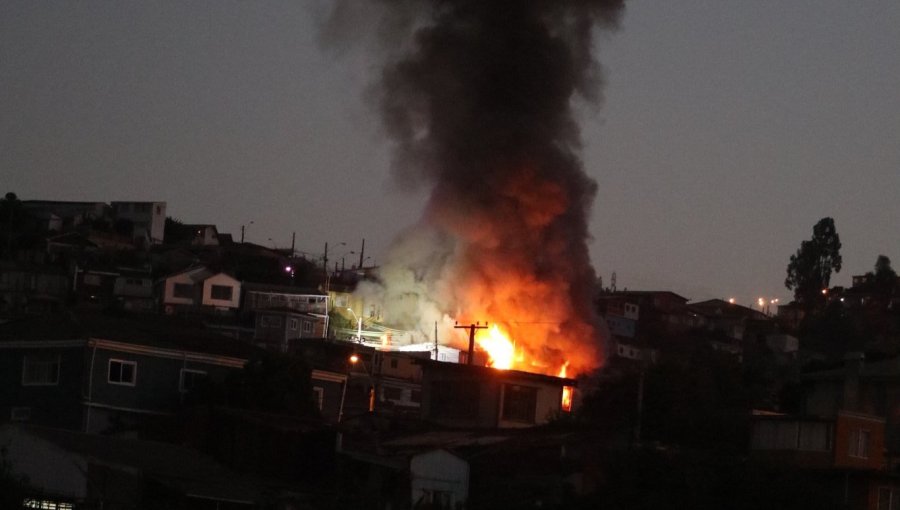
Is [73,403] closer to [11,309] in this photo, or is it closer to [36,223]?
[11,309]

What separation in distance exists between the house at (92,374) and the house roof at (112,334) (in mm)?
38

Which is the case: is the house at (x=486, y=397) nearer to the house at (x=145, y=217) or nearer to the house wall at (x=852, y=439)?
the house wall at (x=852, y=439)

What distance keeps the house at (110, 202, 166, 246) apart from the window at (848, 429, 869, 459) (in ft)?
238

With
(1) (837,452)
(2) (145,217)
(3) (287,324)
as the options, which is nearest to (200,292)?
(3) (287,324)

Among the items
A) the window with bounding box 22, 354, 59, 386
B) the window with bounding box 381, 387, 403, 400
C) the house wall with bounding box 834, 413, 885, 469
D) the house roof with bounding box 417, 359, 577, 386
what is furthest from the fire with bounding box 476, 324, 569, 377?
the house wall with bounding box 834, 413, 885, 469

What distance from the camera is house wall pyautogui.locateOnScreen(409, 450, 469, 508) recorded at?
113ft

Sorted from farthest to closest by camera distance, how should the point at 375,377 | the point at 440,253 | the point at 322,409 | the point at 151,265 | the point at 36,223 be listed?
the point at 36,223 < the point at 151,265 < the point at 440,253 < the point at 375,377 < the point at 322,409

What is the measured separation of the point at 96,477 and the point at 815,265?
86.5 m

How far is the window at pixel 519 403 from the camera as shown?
157 ft

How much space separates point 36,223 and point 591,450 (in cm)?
7063

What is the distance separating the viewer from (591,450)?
36.4 metres

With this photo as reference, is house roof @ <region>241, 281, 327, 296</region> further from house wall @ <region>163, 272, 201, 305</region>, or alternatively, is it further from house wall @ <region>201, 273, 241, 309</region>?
house wall @ <region>163, 272, 201, 305</region>

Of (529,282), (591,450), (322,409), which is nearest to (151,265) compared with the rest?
(529,282)

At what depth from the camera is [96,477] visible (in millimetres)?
30516
